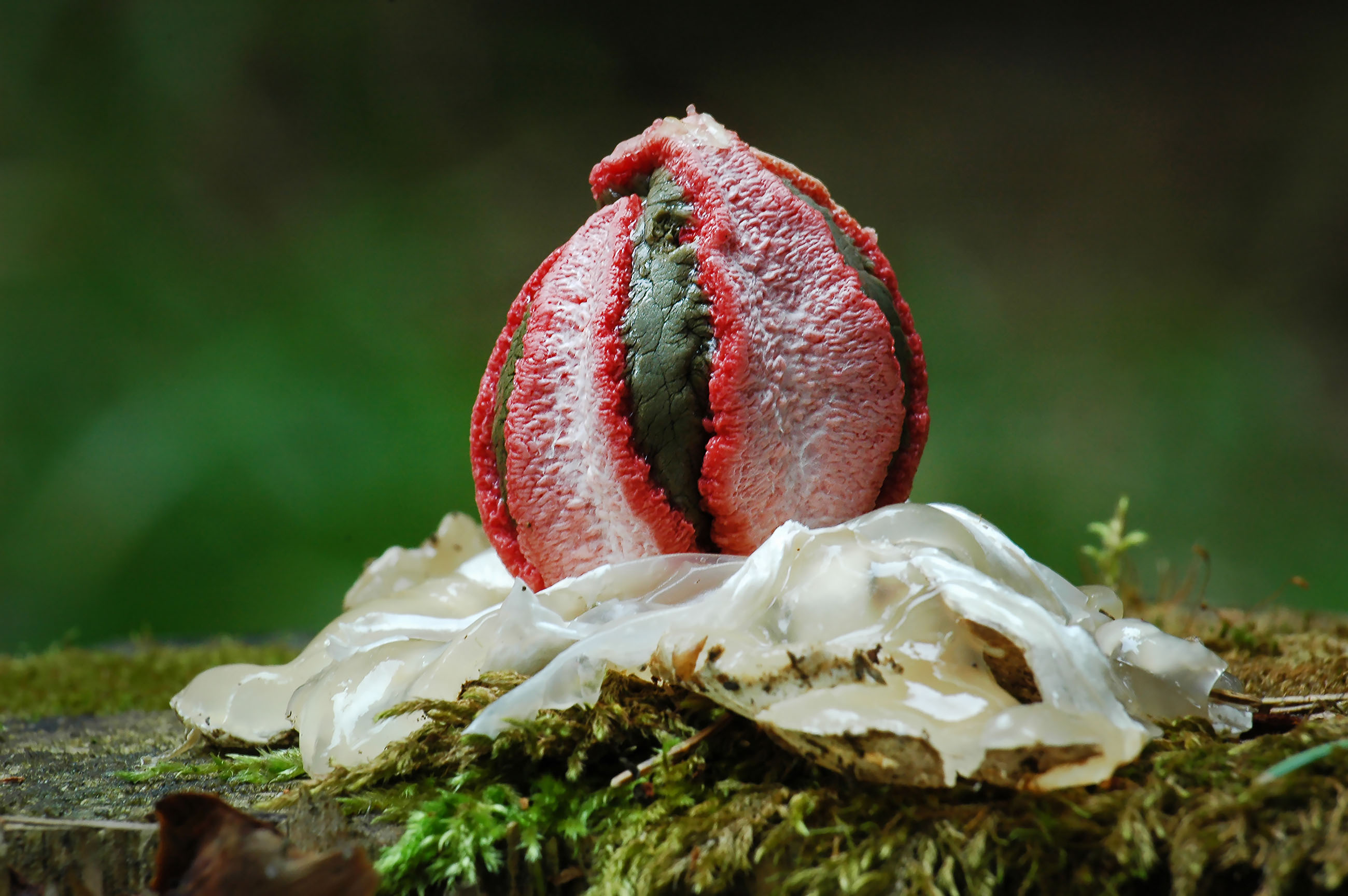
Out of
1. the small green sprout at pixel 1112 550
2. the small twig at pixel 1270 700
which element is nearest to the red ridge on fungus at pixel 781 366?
the small twig at pixel 1270 700

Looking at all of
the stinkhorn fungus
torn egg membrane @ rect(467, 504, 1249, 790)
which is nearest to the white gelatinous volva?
torn egg membrane @ rect(467, 504, 1249, 790)

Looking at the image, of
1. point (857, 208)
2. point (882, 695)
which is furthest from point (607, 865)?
point (857, 208)

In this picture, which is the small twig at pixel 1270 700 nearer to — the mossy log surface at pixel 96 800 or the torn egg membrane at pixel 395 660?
the torn egg membrane at pixel 395 660

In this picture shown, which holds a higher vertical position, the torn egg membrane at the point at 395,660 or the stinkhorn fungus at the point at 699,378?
the stinkhorn fungus at the point at 699,378

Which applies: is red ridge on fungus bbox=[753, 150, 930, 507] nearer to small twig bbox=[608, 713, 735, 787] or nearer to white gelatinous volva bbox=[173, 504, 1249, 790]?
white gelatinous volva bbox=[173, 504, 1249, 790]

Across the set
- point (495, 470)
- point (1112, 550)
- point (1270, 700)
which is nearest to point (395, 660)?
point (495, 470)

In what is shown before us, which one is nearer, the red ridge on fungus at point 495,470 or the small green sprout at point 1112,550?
the red ridge on fungus at point 495,470

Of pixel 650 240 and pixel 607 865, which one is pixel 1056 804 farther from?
pixel 650 240
